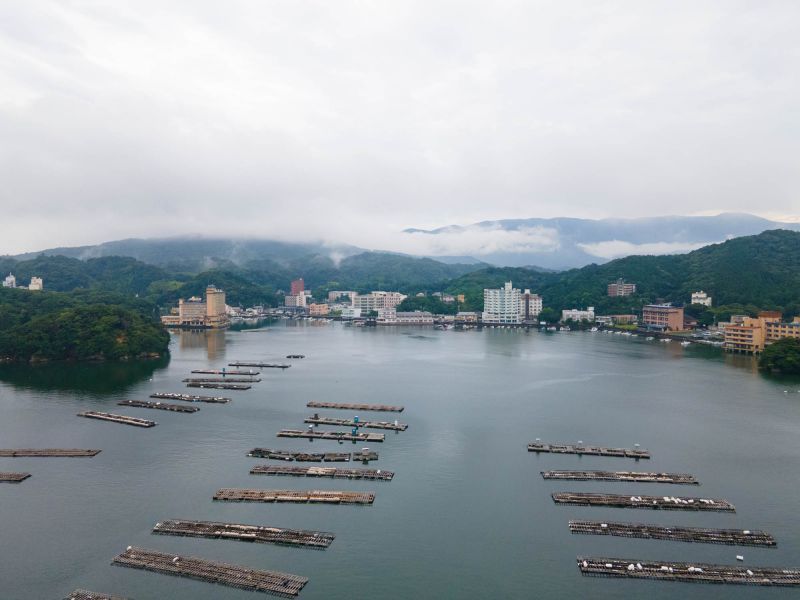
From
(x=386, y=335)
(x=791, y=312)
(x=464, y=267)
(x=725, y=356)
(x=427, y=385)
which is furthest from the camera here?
(x=464, y=267)

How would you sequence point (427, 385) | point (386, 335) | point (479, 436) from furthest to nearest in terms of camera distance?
point (386, 335) < point (427, 385) < point (479, 436)

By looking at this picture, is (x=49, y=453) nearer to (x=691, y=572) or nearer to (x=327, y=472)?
(x=327, y=472)

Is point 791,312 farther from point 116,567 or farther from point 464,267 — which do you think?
point 464,267

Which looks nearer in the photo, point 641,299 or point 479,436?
point 479,436

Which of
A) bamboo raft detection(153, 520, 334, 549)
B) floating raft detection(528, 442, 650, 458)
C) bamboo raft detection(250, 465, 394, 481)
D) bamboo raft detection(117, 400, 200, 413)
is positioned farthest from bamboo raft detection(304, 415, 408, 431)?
bamboo raft detection(153, 520, 334, 549)

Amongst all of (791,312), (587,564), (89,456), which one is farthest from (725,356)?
(89,456)

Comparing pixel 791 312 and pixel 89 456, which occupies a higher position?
pixel 791 312

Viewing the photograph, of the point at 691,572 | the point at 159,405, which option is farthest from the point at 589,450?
the point at 159,405

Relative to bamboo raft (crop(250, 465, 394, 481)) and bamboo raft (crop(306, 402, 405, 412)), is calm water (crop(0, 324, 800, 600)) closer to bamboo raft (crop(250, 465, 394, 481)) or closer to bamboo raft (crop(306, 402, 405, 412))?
bamboo raft (crop(250, 465, 394, 481))

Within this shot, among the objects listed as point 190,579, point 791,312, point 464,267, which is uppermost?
point 464,267
